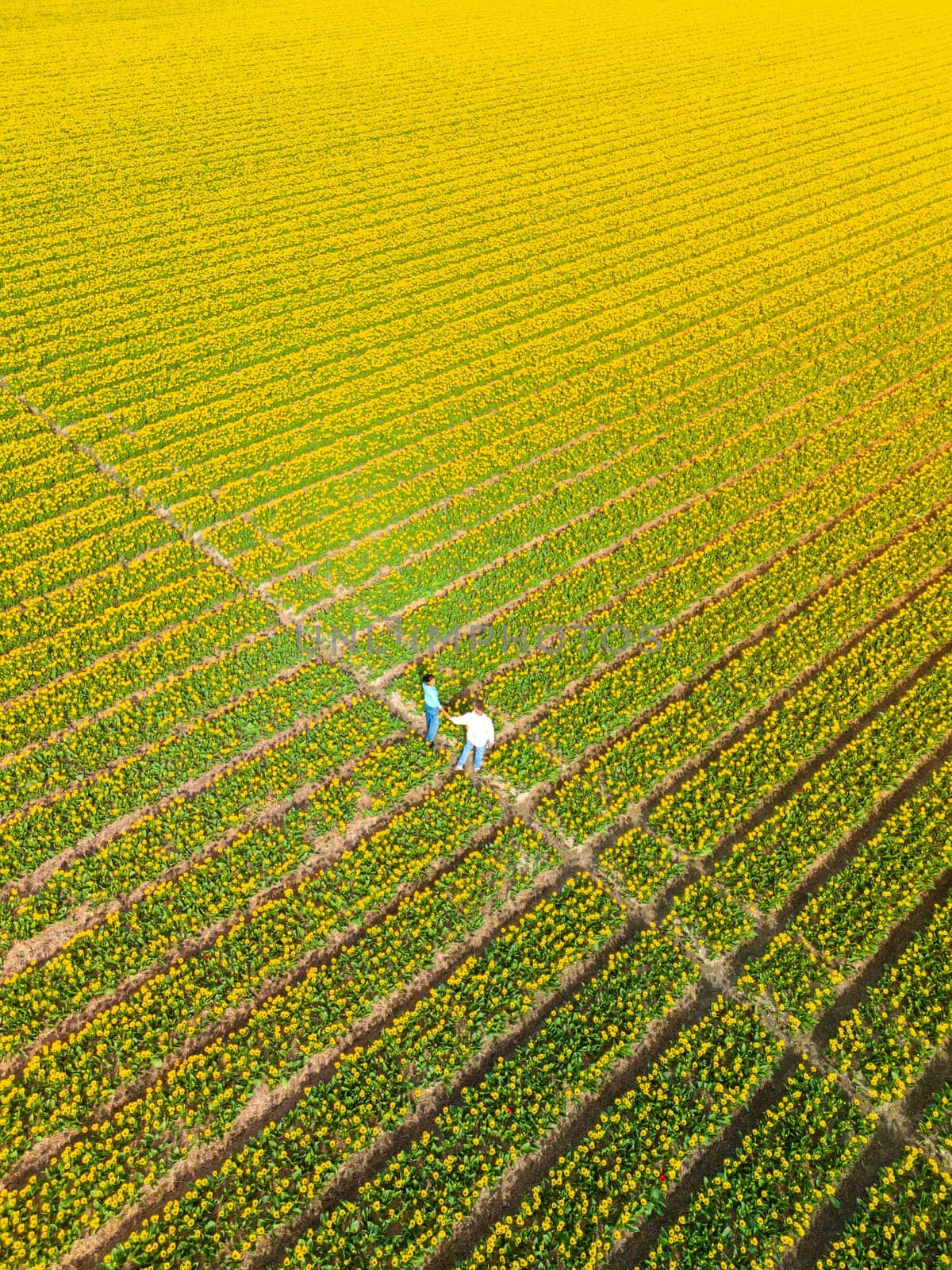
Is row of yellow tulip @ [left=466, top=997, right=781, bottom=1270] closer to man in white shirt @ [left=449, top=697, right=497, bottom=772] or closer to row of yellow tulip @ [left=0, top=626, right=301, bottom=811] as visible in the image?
man in white shirt @ [left=449, top=697, right=497, bottom=772]

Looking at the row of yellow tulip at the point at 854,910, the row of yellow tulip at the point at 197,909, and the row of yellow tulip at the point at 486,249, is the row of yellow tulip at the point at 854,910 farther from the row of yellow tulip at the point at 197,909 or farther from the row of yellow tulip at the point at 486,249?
the row of yellow tulip at the point at 486,249

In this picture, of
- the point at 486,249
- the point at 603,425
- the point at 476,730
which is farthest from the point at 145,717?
the point at 486,249

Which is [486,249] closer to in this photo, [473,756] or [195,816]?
[473,756]

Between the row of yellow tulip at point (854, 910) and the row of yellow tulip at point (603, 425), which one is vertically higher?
the row of yellow tulip at point (603, 425)

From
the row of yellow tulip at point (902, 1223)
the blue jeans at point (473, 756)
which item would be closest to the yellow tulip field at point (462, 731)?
the row of yellow tulip at point (902, 1223)

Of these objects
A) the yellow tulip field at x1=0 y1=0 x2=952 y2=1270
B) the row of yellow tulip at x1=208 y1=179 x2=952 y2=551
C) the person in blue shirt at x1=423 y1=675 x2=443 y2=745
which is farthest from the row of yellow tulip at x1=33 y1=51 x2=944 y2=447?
the person in blue shirt at x1=423 y1=675 x2=443 y2=745

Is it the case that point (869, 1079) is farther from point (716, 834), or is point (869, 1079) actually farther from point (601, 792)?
point (601, 792)
